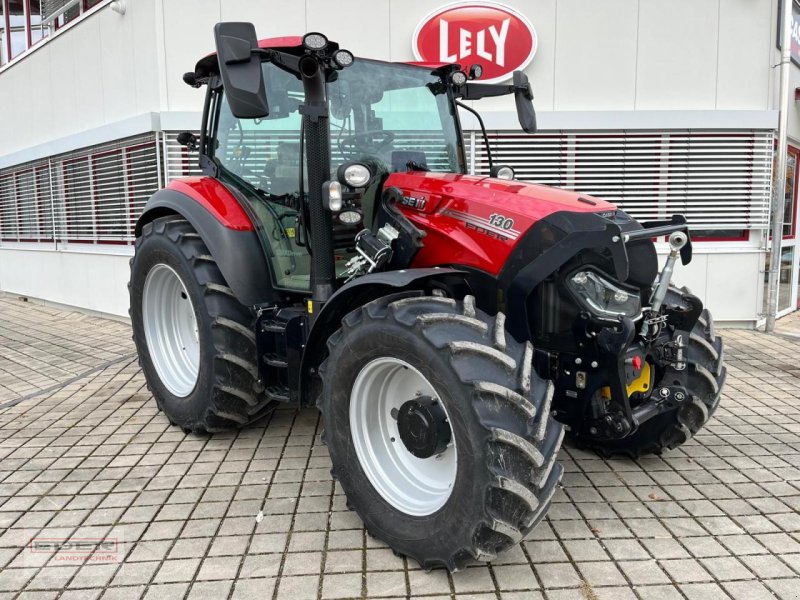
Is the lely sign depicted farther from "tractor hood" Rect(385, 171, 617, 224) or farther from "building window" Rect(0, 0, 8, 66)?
"building window" Rect(0, 0, 8, 66)

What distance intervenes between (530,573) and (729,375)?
3885 mm

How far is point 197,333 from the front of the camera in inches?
162

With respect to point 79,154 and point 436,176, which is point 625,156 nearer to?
point 436,176

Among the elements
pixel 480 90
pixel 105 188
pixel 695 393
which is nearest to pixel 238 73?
pixel 480 90

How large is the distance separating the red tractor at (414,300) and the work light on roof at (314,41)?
0.02 meters

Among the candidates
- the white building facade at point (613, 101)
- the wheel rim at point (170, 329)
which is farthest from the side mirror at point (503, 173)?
the white building facade at point (613, 101)

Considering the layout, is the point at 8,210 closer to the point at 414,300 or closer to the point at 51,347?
the point at 51,347

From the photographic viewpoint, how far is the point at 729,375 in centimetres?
573

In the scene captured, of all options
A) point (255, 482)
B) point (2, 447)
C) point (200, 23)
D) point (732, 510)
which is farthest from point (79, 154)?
point (732, 510)

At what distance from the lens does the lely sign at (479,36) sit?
708 cm

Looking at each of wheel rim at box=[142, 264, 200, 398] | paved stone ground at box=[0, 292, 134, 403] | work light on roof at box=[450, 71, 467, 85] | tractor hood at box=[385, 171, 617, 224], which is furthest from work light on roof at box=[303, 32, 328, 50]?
paved stone ground at box=[0, 292, 134, 403]

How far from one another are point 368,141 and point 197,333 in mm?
1628

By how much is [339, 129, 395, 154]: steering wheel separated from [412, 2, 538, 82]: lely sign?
3.91 metres

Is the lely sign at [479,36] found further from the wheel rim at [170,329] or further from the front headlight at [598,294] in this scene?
the front headlight at [598,294]
